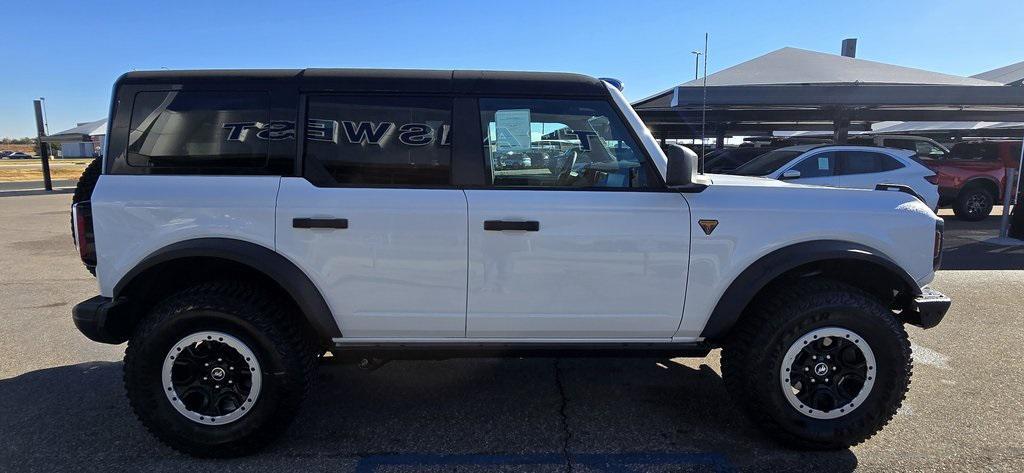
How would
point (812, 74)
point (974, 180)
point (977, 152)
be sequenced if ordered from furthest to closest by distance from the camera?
point (812, 74)
point (977, 152)
point (974, 180)

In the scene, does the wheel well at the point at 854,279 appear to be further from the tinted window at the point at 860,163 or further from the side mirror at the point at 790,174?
the tinted window at the point at 860,163

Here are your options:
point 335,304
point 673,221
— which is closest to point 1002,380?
point 673,221

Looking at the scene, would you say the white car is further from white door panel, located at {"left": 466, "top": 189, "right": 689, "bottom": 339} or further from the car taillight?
the car taillight

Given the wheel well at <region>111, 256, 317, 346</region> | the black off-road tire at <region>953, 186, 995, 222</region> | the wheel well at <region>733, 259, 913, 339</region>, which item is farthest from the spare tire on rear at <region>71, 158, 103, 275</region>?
the black off-road tire at <region>953, 186, 995, 222</region>

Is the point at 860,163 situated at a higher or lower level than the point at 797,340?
higher

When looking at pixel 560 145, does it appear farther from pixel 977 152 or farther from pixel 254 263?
pixel 977 152

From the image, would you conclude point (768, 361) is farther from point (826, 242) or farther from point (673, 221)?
point (673, 221)

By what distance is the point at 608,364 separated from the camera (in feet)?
13.9

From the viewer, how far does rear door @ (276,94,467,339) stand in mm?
2824

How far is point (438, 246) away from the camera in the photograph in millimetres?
2840

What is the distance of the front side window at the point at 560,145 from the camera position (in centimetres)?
296

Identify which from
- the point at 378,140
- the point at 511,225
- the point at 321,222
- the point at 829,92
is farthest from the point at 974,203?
the point at 321,222

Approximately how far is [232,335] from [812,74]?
1397 centimetres

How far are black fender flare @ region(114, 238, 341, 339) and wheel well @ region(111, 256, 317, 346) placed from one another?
58 mm
